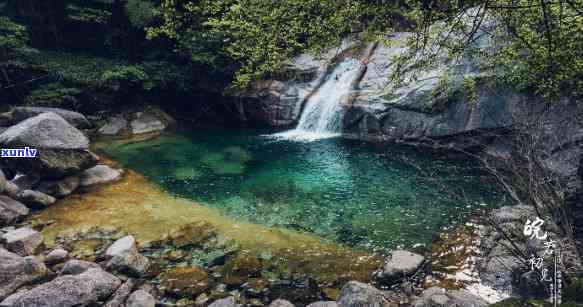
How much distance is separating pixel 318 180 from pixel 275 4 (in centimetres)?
961

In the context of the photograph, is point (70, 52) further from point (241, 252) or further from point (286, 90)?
point (241, 252)

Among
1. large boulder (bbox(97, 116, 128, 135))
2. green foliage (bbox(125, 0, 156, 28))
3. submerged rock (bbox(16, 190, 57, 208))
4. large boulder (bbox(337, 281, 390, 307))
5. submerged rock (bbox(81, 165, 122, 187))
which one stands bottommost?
large boulder (bbox(337, 281, 390, 307))

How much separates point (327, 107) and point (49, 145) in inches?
565

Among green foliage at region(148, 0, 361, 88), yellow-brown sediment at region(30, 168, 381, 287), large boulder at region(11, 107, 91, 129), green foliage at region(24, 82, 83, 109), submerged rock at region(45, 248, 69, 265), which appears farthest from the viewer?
green foliage at region(24, 82, 83, 109)

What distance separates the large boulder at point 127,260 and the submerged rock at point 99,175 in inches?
226

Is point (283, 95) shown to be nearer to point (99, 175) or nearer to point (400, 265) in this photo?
A: point (99, 175)

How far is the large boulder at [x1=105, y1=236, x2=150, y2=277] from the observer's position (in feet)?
26.9

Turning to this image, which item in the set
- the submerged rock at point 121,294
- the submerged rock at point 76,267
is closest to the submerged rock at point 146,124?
the submerged rock at point 76,267

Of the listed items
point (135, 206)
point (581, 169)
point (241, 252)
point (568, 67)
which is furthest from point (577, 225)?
point (135, 206)

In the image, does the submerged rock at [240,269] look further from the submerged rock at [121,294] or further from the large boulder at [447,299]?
the large boulder at [447,299]

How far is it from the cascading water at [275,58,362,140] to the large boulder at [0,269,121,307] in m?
14.3

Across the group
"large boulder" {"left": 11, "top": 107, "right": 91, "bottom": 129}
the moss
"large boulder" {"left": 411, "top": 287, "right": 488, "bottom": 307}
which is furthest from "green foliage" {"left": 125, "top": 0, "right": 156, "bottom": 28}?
the moss

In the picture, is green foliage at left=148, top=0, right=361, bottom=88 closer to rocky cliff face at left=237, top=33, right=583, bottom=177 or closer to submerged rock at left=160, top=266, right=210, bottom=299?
submerged rock at left=160, top=266, right=210, bottom=299

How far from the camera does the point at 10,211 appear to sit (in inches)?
429
